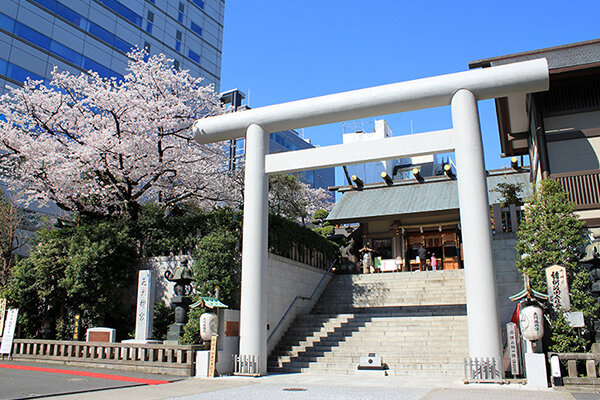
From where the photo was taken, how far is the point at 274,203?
29484 mm

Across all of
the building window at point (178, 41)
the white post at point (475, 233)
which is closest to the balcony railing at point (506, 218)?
the white post at point (475, 233)

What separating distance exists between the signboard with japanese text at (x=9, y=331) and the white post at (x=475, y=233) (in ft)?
44.4

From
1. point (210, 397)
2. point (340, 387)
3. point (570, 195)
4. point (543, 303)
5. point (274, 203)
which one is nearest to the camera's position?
point (210, 397)

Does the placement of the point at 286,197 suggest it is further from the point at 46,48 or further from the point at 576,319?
the point at 46,48

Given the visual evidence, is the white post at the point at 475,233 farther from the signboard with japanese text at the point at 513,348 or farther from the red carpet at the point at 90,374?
the red carpet at the point at 90,374

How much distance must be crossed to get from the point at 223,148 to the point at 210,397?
43.1 feet

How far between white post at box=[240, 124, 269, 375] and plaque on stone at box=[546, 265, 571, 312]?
6829 millimetres

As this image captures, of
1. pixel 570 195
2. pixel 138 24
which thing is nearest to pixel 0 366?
pixel 570 195

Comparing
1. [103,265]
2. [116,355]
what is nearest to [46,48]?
[103,265]

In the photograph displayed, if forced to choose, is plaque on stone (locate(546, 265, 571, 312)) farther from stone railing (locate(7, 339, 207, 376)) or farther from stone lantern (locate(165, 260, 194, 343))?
stone lantern (locate(165, 260, 194, 343))

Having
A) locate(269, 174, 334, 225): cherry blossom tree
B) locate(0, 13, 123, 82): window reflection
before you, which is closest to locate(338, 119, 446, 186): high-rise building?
locate(269, 174, 334, 225): cherry blossom tree

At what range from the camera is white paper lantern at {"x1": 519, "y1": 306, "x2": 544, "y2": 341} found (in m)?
9.30

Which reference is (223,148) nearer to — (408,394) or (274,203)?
(274,203)

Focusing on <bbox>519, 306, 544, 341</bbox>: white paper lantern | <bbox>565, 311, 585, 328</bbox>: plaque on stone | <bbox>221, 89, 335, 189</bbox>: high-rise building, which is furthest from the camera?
<bbox>221, 89, 335, 189</bbox>: high-rise building
